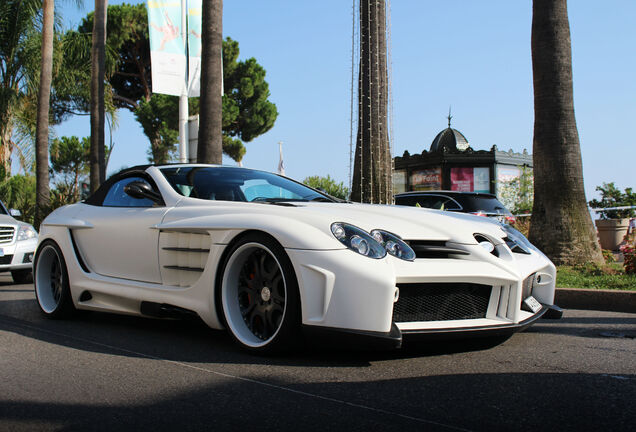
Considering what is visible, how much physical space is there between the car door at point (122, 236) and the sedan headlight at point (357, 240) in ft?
5.10

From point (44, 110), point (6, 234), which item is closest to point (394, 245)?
point (6, 234)

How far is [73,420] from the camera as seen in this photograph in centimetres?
280

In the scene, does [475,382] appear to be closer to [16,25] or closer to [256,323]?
[256,323]

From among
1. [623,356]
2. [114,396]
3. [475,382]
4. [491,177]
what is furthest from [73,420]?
[491,177]

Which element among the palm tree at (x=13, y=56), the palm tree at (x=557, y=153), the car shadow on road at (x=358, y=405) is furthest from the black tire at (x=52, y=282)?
the palm tree at (x=13, y=56)

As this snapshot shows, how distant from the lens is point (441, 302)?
3.68 meters

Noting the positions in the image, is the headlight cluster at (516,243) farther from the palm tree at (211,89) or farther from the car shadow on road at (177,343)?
the palm tree at (211,89)

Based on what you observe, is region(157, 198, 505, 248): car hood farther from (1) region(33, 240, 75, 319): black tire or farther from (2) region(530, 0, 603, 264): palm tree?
(2) region(530, 0, 603, 264): palm tree

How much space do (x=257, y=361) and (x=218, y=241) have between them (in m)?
0.80

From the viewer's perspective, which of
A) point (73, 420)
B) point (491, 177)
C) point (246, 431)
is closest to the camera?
point (246, 431)

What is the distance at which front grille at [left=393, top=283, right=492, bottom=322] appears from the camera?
3576 mm

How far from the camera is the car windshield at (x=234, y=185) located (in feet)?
15.7

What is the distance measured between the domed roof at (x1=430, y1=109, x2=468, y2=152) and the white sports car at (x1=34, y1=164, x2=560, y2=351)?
1194 inches

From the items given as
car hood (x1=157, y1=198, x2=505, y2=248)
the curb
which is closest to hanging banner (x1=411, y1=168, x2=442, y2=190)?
the curb
